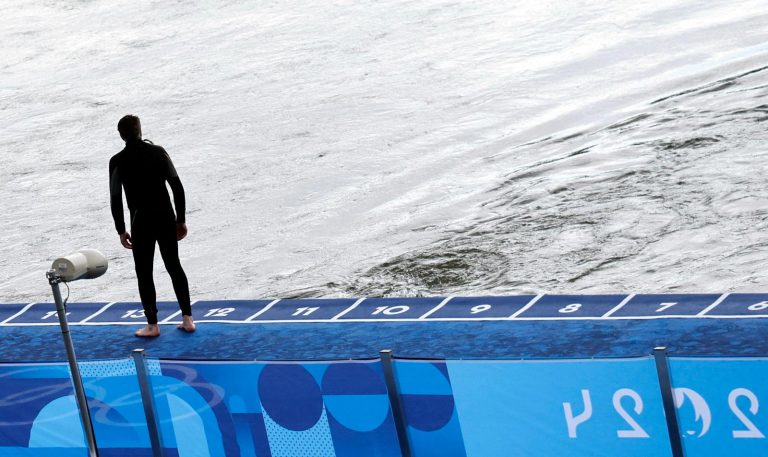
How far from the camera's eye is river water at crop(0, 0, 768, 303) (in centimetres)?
1195

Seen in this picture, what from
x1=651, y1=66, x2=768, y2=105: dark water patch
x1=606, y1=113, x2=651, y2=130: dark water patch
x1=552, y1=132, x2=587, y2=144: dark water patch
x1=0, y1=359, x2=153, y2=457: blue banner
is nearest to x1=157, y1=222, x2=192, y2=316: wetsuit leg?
x1=0, y1=359, x2=153, y2=457: blue banner

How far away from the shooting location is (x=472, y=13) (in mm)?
23359

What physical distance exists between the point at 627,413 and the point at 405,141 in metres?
12.2

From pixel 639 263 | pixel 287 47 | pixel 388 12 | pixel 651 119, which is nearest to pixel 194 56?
pixel 287 47

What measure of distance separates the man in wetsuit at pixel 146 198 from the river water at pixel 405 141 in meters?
4.01

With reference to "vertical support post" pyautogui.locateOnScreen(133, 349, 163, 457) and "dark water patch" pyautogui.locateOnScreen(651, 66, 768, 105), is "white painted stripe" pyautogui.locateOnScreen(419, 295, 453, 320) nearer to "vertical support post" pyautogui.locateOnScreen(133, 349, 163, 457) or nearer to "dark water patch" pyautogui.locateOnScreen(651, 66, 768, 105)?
"vertical support post" pyautogui.locateOnScreen(133, 349, 163, 457)

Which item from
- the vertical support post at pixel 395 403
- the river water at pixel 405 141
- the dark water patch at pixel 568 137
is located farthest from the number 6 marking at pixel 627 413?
the dark water patch at pixel 568 137

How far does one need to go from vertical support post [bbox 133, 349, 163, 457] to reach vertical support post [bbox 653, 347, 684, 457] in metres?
2.55

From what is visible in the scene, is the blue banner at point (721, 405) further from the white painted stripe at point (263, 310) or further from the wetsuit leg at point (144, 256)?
the white painted stripe at point (263, 310)

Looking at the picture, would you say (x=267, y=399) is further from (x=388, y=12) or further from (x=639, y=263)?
(x=388, y=12)

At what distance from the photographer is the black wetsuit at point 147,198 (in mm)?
7215

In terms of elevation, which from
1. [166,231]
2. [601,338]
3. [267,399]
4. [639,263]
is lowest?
[639,263]

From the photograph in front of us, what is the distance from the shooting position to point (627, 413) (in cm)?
510

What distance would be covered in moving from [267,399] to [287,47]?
17777 mm
